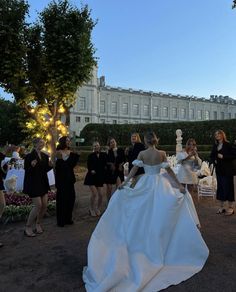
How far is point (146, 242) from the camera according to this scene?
16.9 ft

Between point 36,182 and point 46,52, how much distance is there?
359 inches

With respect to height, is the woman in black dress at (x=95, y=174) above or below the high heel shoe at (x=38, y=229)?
above

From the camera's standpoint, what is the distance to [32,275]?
505cm

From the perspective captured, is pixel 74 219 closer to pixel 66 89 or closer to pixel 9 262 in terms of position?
pixel 9 262

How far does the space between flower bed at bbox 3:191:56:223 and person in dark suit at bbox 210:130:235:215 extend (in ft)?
14.4

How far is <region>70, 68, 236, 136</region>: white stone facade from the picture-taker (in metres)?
75.4

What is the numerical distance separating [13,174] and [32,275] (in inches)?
306

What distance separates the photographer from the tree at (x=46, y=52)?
46.0 feet

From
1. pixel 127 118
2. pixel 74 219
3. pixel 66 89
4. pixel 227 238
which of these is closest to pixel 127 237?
pixel 227 238

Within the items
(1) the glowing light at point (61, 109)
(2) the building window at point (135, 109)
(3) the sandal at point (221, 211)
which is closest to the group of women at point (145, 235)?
(3) the sandal at point (221, 211)

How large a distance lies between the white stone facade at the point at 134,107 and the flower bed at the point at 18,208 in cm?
6224

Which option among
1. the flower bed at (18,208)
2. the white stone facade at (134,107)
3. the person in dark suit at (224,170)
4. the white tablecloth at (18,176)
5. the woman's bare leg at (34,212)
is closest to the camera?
the woman's bare leg at (34,212)

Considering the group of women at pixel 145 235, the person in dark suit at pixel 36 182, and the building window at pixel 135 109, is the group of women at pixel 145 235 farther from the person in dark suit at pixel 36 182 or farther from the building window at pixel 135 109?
the building window at pixel 135 109

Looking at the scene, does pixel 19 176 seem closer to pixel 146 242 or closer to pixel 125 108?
pixel 146 242
